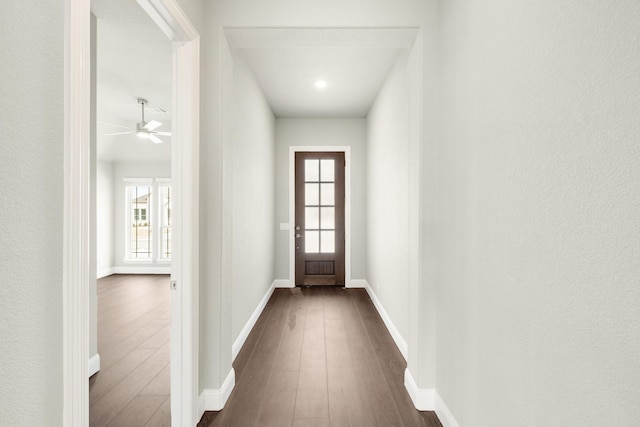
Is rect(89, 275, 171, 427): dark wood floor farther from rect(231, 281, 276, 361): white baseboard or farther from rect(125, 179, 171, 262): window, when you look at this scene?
rect(125, 179, 171, 262): window

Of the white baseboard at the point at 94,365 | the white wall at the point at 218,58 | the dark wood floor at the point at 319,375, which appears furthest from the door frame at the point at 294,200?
the white wall at the point at 218,58

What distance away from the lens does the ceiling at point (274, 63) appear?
91.7 inches

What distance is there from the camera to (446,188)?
6.75 ft

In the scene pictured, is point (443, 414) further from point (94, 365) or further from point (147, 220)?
point (147, 220)

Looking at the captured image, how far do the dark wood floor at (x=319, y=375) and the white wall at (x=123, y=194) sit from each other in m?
4.39

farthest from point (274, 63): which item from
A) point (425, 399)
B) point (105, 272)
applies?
point (105, 272)

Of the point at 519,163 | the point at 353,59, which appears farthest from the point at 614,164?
the point at 353,59

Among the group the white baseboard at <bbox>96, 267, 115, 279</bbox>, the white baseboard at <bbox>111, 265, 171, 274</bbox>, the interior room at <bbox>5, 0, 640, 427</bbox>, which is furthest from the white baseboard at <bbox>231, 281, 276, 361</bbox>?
the white baseboard at <bbox>96, 267, 115, 279</bbox>

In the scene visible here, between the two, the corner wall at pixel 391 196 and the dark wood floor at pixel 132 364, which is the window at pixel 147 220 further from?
the corner wall at pixel 391 196

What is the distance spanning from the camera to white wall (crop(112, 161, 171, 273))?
24.2 ft

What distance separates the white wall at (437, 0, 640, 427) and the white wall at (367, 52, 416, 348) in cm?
94

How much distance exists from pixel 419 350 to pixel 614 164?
1.69 m

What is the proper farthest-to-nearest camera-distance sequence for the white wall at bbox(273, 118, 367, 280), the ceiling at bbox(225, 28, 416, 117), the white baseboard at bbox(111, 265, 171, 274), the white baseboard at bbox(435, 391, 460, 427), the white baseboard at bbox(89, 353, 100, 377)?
the white baseboard at bbox(111, 265, 171, 274), the white wall at bbox(273, 118, 367, 280), the white baseboard at bbox(89, 353, 100, 377), the ceiling at bbox(225, 28, 416, 117), the white baseboard at bbox(435, 391, 460, 427)

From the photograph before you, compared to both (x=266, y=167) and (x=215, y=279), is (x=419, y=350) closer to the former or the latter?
(x=215, y=279)
